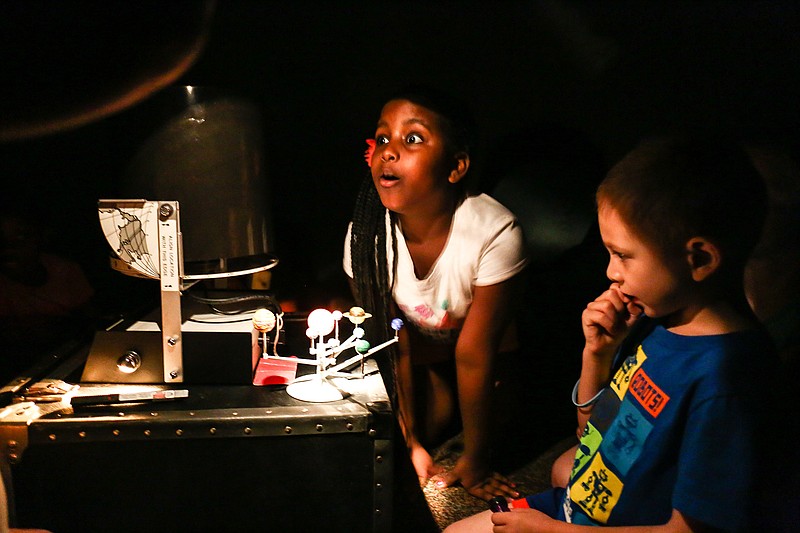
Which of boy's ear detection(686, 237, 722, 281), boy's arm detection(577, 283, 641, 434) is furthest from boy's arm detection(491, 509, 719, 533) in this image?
boy's ear detection(686, 237, 722, 281)

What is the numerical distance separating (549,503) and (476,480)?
0.44 m

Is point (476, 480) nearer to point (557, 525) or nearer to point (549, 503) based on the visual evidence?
point (549, 503)

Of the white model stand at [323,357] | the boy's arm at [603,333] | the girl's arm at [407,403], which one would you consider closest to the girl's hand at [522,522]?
the boy's arm at [603,333]

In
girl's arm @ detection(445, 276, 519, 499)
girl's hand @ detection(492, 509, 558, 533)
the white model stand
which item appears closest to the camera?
girl's hand @ detection(492, 509, 558, 533)

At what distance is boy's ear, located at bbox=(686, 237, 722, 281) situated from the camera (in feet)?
2.78

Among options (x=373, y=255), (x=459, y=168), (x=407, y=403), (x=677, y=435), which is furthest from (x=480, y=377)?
(x=677, y=435)

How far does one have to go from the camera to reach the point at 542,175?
1.65 m

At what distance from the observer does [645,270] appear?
890mm

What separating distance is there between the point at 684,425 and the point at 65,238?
1.44m

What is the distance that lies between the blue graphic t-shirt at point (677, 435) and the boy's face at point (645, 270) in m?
0.06

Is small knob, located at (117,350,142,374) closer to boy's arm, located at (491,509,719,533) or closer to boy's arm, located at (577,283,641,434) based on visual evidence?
boy's arm, located at (491,509,719,533)

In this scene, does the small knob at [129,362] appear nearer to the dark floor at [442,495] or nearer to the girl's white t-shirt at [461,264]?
the girl's white t-shirt at [461,264]

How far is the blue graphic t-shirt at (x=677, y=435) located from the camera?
0.80 meters

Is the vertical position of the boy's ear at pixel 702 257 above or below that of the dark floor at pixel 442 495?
above
